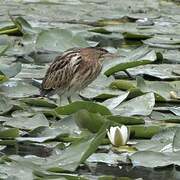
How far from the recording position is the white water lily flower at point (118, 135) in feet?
21.3

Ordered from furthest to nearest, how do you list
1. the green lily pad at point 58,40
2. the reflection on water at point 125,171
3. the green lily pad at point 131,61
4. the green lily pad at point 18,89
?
the green lily pad at point 58,40 < the green lily pad at point 131,61 < the green lily pad at point 18,89 < the reflection on water at point 125,171

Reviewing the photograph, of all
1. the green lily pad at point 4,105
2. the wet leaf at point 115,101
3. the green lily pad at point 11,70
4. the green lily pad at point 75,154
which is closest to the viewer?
the green lily pad at point 75,154

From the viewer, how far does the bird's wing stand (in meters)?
7.86

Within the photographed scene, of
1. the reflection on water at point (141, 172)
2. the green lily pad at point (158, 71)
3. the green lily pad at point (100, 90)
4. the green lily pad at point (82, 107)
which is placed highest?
the green lily pad at point (82, 107)

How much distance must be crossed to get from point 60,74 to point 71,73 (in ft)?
0.42

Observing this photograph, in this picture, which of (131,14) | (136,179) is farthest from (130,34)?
(136,179)

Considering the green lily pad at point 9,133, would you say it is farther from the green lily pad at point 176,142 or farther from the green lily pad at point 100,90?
the green lily pad at point 100,90

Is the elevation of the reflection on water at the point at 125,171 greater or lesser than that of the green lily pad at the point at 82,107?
lesser

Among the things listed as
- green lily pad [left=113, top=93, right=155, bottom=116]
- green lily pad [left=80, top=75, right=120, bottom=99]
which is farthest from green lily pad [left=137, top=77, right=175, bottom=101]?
green lily pad [left=113, top=93, right=155, bottom=116]

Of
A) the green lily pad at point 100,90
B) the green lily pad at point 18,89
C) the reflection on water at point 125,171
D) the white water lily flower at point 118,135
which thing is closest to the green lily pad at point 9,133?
the reflection on water at point 125,171

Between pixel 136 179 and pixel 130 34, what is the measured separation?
4557mm

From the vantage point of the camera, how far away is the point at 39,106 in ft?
24.6

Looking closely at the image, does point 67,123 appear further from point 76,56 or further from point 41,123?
point 76,56

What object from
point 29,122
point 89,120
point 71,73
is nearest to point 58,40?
point 71,73
